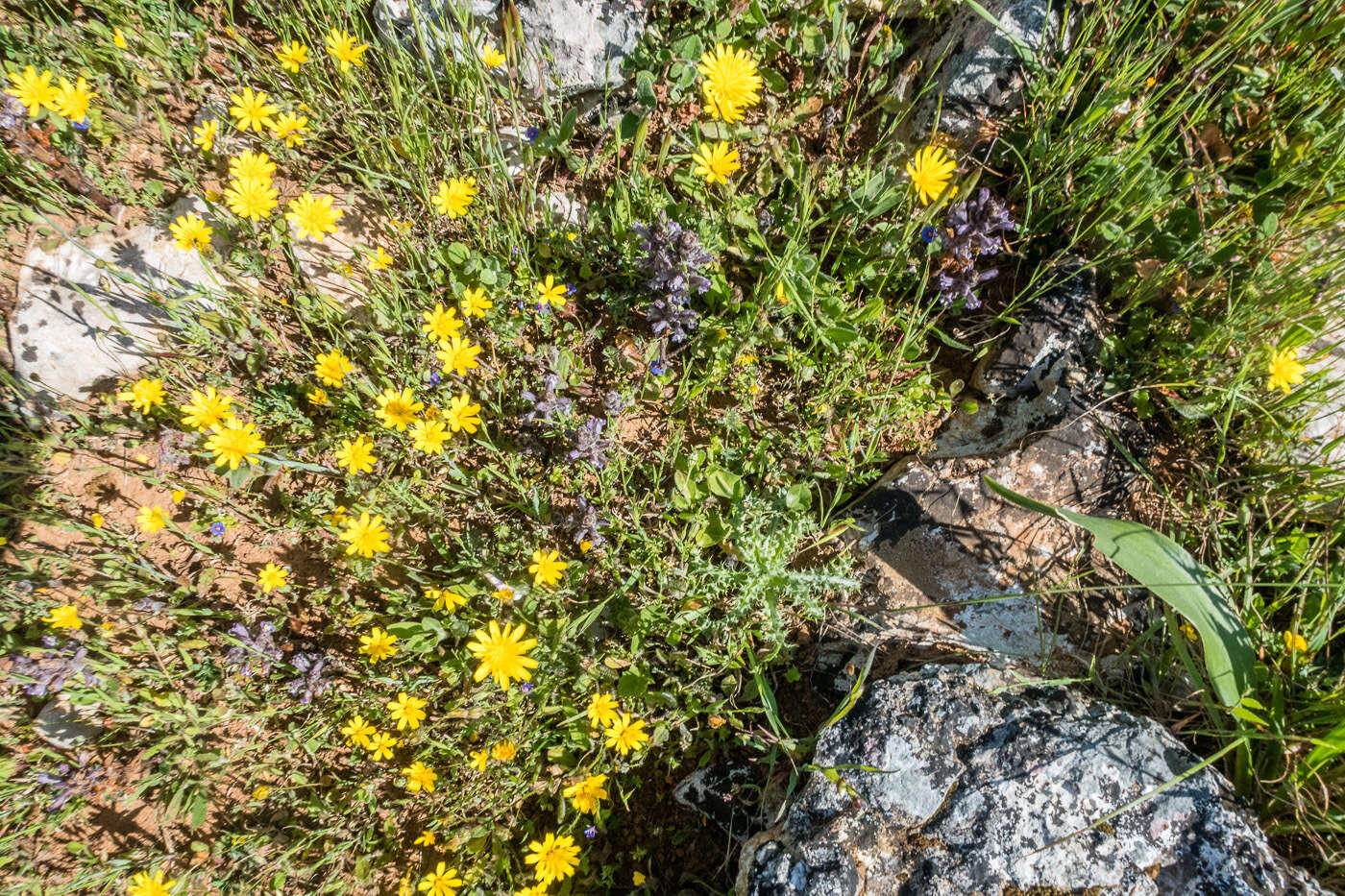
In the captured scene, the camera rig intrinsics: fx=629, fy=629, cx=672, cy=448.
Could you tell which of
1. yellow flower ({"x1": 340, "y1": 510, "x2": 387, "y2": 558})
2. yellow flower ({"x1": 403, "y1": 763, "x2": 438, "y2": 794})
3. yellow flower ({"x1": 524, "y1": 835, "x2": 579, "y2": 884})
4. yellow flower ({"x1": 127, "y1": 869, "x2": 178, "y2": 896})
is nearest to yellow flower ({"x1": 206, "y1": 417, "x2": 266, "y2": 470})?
yellow flower ({"x1": 340, "y1": 510, "x2": 387, "y2": 558})

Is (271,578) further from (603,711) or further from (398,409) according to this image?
(603,711)

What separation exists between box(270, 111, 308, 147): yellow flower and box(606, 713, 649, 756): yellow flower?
9.22 feet

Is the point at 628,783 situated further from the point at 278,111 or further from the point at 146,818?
the point at 278,111

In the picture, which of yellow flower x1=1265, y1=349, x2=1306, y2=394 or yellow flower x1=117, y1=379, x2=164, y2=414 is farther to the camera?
yellow flower x1=117, y1=379, x2=164, y2=414

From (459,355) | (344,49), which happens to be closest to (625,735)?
(459,355)

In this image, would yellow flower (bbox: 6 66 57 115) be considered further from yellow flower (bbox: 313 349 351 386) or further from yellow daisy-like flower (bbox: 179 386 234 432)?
yellow flower (bbox: 313 349 351 386)

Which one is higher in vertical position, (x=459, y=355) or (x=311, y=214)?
(x=311, y=214)

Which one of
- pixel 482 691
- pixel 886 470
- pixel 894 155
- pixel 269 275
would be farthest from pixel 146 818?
pixel 894 155

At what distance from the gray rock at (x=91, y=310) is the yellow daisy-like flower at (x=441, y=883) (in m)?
2.63

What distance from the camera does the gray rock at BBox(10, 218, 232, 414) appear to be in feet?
9.70

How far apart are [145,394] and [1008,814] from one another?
356 cm

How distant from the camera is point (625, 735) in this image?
2285 mm

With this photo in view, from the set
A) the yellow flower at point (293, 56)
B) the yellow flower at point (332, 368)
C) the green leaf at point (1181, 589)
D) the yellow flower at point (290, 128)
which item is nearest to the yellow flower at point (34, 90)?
the yellow flower at point (290, 128)

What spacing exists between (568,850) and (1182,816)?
1858 millimetres
